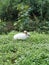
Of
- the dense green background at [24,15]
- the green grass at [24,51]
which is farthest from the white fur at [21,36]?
the dense green background at [24,15]

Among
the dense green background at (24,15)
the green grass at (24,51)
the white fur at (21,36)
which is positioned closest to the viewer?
the green grass at (24,51)

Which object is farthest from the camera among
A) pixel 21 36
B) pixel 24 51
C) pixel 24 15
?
pixel 24 15

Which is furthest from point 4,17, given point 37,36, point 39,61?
point 39,61

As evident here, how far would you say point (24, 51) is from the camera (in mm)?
6055

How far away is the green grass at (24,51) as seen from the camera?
5172mm

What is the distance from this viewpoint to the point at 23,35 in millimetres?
7195

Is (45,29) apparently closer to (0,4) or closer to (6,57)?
(0,4)

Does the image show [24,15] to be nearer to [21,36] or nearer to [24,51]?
[21,36]

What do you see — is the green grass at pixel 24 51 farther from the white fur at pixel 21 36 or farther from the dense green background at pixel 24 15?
the dense green background at pixel 24 15

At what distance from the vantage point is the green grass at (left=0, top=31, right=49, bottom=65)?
17.0ft

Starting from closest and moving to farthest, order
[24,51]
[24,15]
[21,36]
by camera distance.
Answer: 1. [24,51]
2. [21,36]
3. [24,15]

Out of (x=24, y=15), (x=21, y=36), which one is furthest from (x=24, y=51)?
(x=24, y=15)

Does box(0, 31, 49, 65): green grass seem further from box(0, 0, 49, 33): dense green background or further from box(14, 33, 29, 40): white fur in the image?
box(0, 0, 49, 33): dense green background

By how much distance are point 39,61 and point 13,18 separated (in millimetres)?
5222
